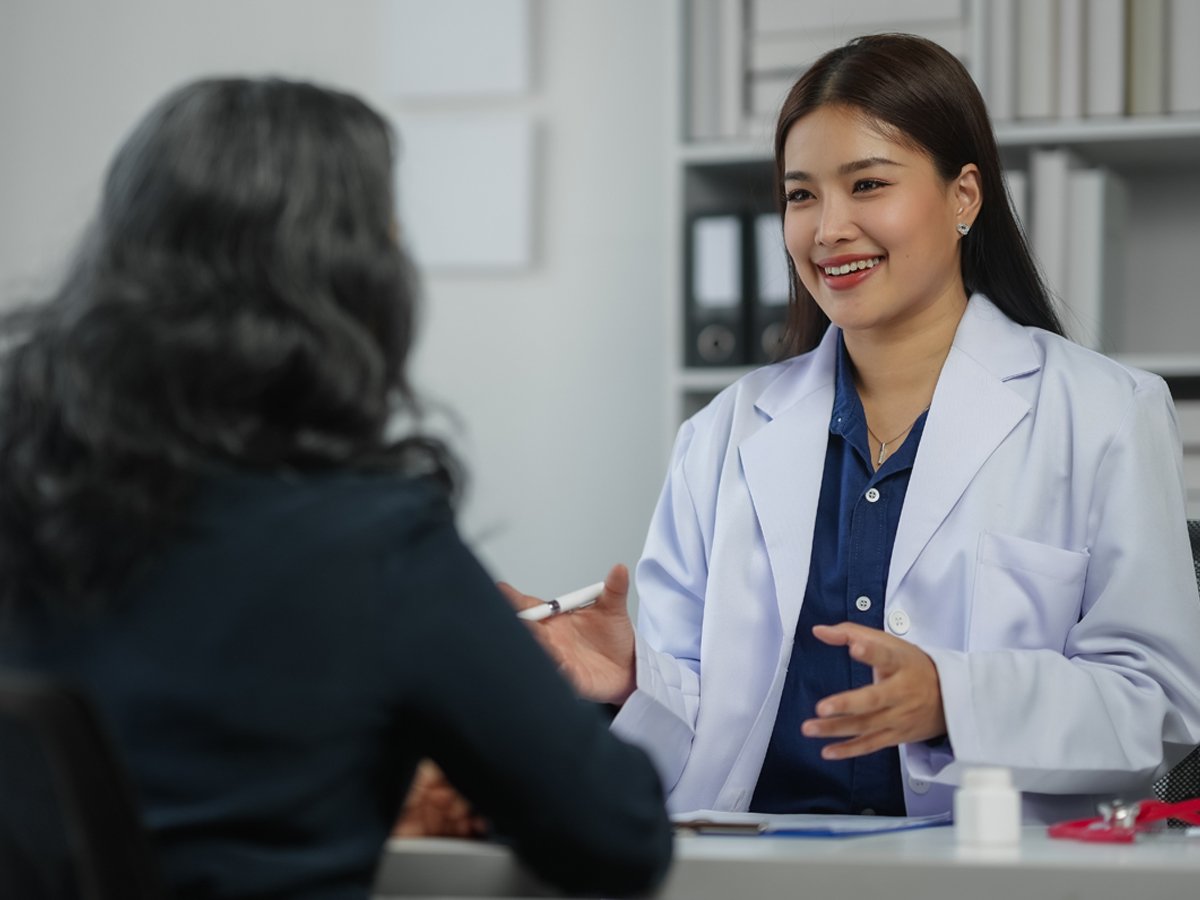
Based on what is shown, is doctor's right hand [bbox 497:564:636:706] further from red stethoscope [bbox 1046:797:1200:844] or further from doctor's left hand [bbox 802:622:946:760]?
red stethoscope [bbox 1046:797:1200:844]

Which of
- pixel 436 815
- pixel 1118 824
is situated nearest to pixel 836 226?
pixel 1118 824

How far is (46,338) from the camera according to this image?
3.01ft

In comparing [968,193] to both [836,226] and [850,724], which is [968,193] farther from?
[850,724]

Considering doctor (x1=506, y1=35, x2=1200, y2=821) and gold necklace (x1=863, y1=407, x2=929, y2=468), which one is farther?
gold necklace (x1=863, y1=407, x2=929, y2=468)

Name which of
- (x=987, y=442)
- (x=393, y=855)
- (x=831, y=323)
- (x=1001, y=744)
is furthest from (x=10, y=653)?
(x=831, y=323)

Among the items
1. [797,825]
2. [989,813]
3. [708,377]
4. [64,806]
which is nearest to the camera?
[64,806]

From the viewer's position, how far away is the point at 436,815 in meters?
1.14

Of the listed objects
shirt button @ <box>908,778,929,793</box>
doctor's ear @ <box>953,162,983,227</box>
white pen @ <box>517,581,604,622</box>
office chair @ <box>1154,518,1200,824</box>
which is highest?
doctor's ear @ <box>953,162,983,227</box>

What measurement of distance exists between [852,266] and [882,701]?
68 cm

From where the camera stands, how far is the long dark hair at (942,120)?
1.79 metres

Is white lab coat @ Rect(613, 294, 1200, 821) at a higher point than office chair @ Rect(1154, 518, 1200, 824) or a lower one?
higher

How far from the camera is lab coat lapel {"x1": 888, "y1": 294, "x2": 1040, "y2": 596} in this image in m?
1.69

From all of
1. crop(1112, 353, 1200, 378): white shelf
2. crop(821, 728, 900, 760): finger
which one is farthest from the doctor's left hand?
crop(1112, 353, 1200, 378): white shelf

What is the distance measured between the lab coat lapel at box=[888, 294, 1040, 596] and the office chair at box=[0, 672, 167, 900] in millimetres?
1070
